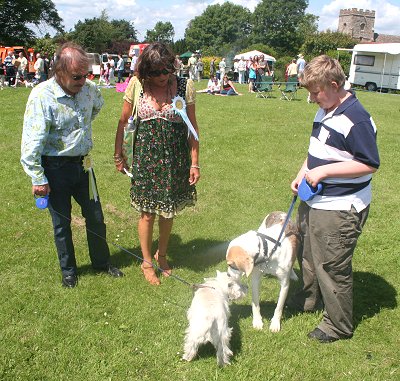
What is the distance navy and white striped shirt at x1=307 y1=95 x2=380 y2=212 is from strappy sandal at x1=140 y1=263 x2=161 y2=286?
1.81 meters

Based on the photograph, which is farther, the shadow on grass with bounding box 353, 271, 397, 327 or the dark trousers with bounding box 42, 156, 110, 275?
the shadow on grass with bounding box 353, 271, 397, 327

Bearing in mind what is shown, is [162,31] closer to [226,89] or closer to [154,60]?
[226,89]

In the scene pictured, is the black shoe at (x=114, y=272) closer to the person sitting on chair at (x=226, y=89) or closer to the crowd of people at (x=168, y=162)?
the crowd of people at (x=168, y=162)

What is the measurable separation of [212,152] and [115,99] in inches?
385

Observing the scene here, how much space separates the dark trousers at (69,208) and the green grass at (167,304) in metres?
0.26

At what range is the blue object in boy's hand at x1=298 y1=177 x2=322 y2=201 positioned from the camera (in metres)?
2.99

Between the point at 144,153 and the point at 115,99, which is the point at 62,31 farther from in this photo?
the point at 144,153

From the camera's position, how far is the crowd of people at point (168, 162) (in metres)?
2.83

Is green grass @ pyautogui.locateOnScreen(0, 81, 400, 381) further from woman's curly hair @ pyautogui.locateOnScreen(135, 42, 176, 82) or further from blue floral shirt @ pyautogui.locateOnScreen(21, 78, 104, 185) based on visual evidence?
woman's curly hair @ pyautogui.locateOnScreen(135, 42, 176, 82)

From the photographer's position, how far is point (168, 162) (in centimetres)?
379

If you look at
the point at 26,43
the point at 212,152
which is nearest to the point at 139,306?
the point at 212,152

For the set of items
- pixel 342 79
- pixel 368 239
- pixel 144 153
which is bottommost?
pixel 368 239

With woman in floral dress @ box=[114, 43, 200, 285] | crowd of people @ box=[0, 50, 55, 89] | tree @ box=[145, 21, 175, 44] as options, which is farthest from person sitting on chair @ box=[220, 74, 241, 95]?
tree @ box=[145, 21, 175, 44]

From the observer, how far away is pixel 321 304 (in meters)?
3.76
